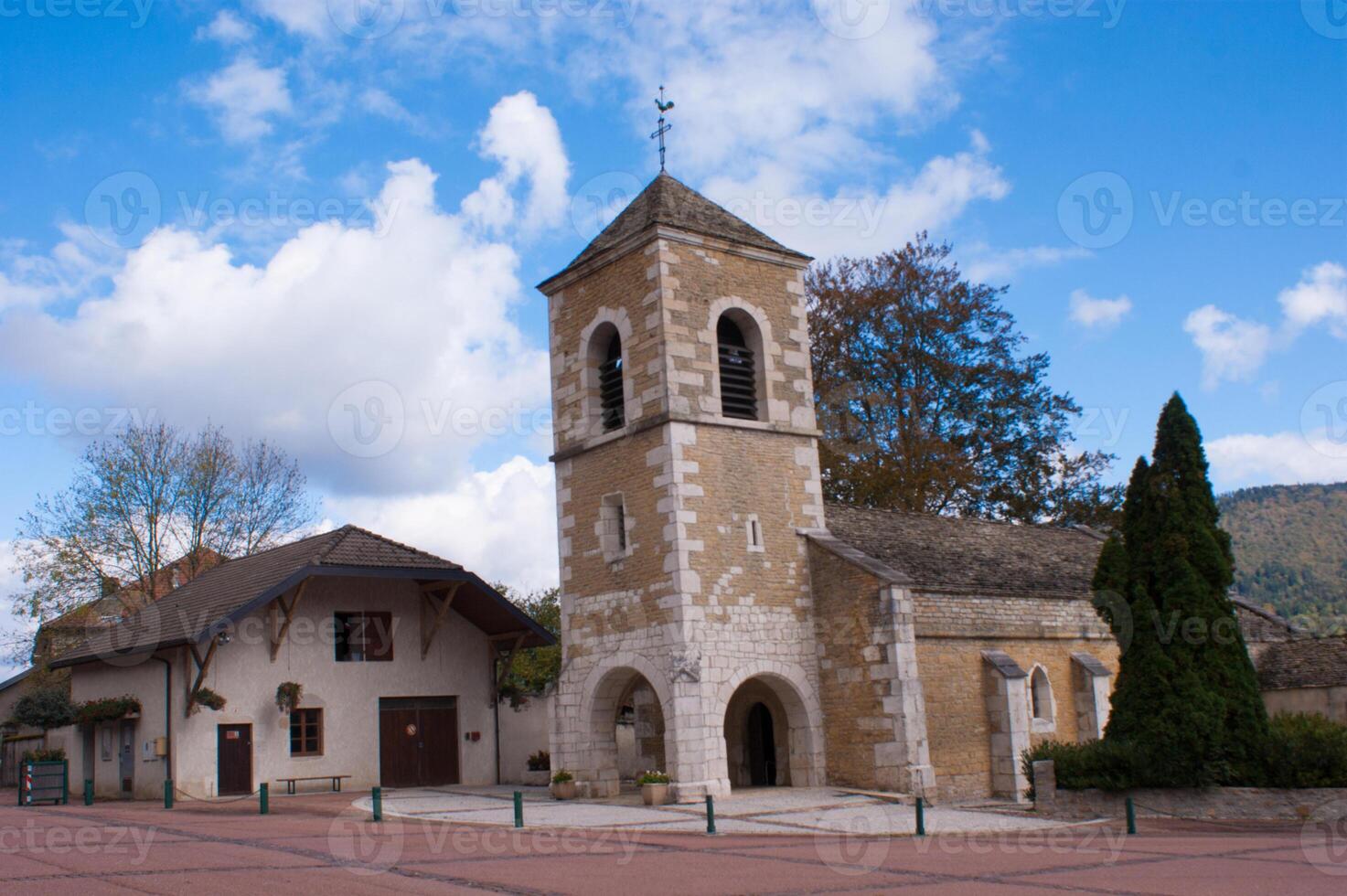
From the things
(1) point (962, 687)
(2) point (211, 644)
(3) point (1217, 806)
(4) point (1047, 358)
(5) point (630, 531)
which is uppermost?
(4) point (1047, 358)

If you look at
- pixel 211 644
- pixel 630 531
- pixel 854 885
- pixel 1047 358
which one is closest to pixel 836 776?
pixel 630 531

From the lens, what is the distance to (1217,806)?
1770cm

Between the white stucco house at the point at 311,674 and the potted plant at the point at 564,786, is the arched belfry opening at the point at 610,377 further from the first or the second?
the potted plant at the point at 564,786

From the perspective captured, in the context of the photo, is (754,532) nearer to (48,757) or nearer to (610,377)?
(610,377)

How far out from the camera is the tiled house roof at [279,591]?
22.5 m

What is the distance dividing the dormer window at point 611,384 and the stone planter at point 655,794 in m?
6.27

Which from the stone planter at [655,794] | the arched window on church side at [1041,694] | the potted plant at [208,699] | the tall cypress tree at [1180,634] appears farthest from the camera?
the arched window on church side at [1041,694]

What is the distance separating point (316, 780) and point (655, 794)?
26.7 ft

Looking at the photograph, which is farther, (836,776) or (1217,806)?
(836,776)

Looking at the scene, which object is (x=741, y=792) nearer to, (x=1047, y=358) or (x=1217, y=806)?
(x=1217, y=806)

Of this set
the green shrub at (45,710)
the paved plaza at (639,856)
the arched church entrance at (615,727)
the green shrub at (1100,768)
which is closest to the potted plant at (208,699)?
the green shrub at (45,710)

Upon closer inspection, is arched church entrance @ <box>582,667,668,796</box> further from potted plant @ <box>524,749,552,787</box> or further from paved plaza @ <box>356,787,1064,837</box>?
potted plant @ <box>524,749,552,787</box>

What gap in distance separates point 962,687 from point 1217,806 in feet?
14.9

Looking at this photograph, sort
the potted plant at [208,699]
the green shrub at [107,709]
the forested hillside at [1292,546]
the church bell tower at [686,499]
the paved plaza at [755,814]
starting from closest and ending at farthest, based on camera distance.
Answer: the paved plaza at [755,814] < the church bell tower at [686,499] < the potted plant at [208,699] < the green shrub at [107,709] < the forested hillside at [1292,546]
